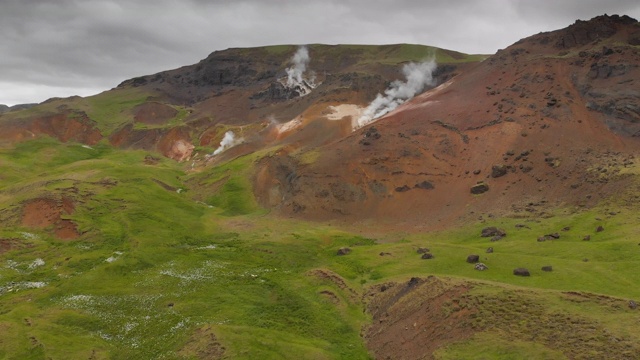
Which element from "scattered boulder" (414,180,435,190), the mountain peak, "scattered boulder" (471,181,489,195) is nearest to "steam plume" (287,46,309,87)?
the mountain peak

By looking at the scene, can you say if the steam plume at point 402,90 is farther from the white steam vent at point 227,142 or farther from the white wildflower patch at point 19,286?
the white wildflower patch at point 19,286

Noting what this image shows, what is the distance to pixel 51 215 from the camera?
221ft

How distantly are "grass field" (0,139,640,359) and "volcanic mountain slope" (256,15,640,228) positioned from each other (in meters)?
7.03

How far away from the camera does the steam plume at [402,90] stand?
394ft

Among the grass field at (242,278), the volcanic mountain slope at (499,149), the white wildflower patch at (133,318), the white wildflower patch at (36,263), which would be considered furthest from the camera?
the volcanic mountain slope at (499,149)

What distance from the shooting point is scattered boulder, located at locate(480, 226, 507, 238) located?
5847 centimetres

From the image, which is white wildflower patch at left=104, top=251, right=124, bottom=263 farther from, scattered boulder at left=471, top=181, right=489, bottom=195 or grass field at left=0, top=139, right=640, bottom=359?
scattered boulder at left=471, top=181, right=489, bottom=195

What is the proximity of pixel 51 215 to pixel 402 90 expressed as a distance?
94.4 meters

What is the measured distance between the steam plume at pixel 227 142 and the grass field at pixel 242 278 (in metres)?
57.2

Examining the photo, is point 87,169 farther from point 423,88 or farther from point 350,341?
point 423,88

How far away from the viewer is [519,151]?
77.3m

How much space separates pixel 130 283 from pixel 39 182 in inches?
1691

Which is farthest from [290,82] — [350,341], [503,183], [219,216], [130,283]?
[350,341]

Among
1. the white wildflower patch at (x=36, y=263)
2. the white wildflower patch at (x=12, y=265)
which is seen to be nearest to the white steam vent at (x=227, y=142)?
the white wildflower patch at (x=36, y=263)
